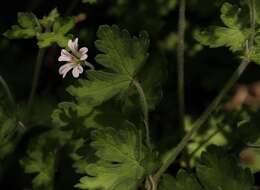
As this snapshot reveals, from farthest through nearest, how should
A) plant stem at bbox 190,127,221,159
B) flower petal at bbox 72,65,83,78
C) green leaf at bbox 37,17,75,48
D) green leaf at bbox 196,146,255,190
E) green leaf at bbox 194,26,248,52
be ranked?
plant stem at bbox 190,127,221,159 < green leaf at bbox 37,17,75,48 < flower petal at bbox 72,65,83,78 < green leaf at bbox 194,26,248,52 < green leaf at bbox 196,146,255,190

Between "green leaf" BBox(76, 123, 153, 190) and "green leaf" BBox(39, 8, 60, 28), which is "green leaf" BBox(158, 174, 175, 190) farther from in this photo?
"green leaf" BBox(39, 8, 60, 28)

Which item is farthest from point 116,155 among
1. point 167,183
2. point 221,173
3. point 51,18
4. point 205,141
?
point 205,141

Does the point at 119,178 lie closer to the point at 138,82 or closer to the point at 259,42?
the point at 138,82

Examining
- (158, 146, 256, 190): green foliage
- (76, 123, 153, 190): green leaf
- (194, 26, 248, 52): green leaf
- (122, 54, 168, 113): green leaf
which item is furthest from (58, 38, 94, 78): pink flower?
(158, 146, 256, 190): green foliage

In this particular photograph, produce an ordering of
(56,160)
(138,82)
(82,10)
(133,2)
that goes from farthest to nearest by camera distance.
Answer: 1. (82,10)
2. (133,2)
3. (56,160)
4. (138,82)

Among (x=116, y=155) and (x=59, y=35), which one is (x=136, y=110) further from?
(x=59, y=35)

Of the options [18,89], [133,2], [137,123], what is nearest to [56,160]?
[137,123]
